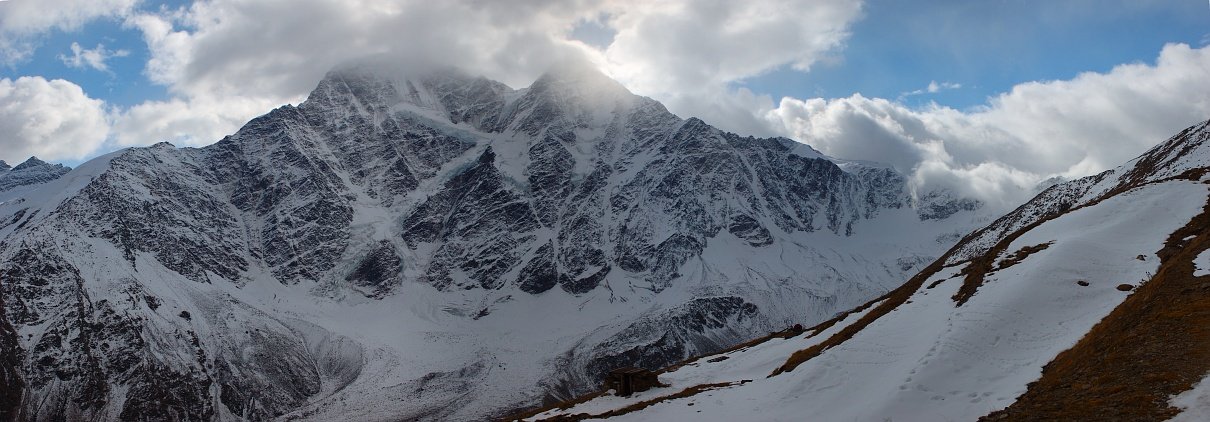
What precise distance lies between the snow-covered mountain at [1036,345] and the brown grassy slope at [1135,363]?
62 millimetres

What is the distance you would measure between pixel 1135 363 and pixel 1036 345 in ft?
23.0

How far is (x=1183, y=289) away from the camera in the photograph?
25.0 meters

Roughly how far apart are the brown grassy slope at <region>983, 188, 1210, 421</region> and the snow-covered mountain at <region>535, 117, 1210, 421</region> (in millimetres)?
62

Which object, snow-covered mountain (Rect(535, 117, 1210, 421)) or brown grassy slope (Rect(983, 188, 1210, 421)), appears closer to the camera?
brown grassy slope (Rect(983, 188, 1210, 421))

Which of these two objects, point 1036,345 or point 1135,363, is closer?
point 1135,363

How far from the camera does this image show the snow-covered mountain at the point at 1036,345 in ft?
68.1

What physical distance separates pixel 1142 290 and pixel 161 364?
200182 mm

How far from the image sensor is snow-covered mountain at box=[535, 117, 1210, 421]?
817 inches

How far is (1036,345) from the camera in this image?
91.4ft

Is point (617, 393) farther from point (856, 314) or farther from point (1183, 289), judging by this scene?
point (1183, 289)

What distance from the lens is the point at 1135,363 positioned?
68.8ft

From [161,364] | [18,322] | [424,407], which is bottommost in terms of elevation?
[424,407]

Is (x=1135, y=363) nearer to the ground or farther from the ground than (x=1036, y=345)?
nearer to the ground

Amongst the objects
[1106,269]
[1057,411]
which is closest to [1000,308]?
[1106,269]
